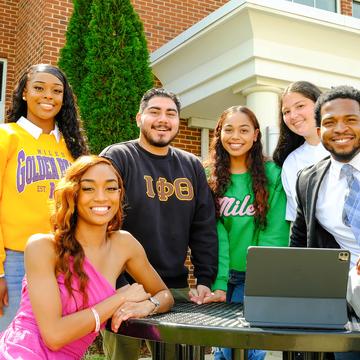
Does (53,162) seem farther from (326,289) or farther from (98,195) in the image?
(326,289)

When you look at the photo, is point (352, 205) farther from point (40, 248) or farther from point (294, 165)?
point (40, 248)

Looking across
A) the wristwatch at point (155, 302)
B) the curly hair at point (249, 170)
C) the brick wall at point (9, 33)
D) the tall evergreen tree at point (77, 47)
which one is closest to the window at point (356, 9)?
the tall evergreen tree at point (77, 47)

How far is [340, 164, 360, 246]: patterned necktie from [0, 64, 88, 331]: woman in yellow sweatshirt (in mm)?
1499

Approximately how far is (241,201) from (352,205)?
0.90m

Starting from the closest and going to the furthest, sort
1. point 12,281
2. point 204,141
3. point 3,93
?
point 12,281 < point 204,141 < point 3,93

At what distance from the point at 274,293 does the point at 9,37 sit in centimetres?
769

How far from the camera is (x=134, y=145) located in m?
3.14

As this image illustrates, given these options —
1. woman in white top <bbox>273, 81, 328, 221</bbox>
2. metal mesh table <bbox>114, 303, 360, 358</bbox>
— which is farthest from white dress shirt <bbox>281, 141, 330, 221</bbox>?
metal mesh table <bbox>114, 303, 360, 358</bbox>

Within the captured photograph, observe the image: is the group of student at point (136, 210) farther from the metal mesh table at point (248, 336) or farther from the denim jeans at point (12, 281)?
the metal mesh table at point (248, 336)

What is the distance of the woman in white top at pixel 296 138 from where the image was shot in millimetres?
3196

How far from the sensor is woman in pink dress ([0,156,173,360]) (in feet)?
6.79

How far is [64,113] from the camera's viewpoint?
3.21m

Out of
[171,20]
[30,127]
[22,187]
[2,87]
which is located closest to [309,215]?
[22,187]

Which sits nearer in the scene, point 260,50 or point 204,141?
point 260,50
